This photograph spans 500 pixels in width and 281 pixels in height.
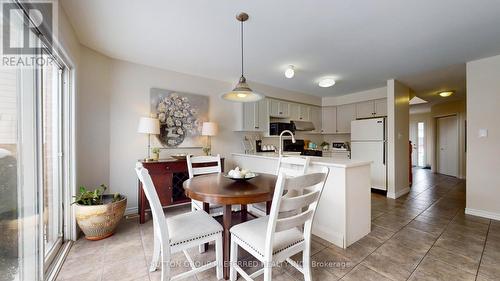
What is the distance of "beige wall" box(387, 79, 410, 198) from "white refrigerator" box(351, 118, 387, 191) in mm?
→ 121

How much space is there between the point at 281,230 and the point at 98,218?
2042mm

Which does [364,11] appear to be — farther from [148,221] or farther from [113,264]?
[148,221]

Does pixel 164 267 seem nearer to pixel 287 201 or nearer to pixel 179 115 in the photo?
pixel 287 201

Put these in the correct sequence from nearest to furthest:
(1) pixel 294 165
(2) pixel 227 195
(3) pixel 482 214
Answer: (2) pixel 227 195, (1) pixel 294 165, (3) pixel 482 214

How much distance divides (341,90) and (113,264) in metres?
5.11

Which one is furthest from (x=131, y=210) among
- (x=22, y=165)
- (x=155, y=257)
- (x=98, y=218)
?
(x=22, y=165)

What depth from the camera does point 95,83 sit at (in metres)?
2.66

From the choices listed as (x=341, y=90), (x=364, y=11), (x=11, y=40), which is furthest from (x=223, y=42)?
(x=341, y=90)

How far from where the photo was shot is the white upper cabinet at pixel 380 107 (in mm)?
4457

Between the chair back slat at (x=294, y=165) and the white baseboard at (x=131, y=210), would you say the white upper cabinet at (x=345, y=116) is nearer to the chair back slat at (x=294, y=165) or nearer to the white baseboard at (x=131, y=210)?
the chair back slat at (x=294, y=165)

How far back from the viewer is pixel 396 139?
391 cm

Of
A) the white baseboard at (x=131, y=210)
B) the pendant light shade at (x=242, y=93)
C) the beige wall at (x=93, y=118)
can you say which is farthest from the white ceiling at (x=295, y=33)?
the white baseboard at (x=131, y=210)

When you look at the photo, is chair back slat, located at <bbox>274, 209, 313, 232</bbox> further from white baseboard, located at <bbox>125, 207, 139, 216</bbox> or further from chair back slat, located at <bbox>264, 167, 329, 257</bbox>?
white baseboard, located at <bbox>125, 207, 139, 216</bbox>

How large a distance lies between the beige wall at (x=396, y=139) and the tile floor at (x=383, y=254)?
1101 mm
